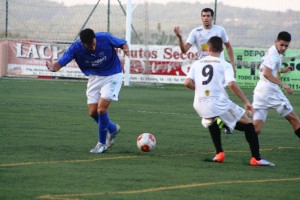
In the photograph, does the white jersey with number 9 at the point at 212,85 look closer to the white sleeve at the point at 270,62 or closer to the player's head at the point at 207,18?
the white sleeve at the point at 270,62

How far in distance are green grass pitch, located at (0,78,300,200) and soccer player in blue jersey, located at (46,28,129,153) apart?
14.7 inches

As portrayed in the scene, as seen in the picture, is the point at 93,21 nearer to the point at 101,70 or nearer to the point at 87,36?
the point at 101,70

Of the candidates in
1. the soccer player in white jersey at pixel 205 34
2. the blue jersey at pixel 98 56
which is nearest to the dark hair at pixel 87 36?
the blue jersey at pixel 98 56

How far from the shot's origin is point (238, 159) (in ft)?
43.0

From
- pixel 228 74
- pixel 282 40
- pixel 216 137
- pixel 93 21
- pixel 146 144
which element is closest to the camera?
pixel 228 74

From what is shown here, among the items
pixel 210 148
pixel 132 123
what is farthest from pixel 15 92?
pixel 210 148

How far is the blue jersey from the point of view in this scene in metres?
13.9

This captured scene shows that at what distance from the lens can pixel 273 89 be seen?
14.0 m

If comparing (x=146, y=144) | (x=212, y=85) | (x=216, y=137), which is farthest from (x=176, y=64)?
(x=212, y=85)

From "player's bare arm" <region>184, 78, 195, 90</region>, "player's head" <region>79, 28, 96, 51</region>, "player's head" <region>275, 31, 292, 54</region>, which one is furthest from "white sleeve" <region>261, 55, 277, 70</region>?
"player's head" <region>79, 28, 96, 51</region>

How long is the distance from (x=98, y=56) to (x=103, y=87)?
1.68 feet

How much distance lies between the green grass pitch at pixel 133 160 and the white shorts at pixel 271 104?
25.0 inches

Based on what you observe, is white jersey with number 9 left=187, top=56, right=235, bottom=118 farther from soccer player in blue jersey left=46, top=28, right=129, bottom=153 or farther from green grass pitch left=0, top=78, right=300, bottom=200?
soccer player in blue jersey left=46, top=28, right=129, bottom=153

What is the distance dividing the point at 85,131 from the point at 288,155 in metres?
4.37
